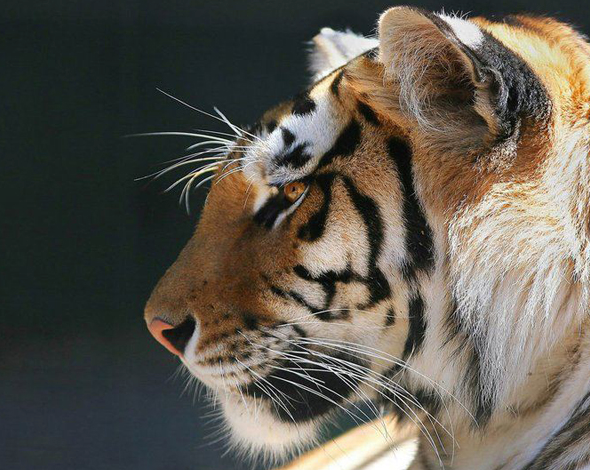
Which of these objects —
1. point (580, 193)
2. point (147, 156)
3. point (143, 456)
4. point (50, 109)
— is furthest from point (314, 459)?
point (50, 109)

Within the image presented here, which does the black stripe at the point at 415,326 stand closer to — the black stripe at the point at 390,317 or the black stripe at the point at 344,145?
the black stripe at the point at 390,317

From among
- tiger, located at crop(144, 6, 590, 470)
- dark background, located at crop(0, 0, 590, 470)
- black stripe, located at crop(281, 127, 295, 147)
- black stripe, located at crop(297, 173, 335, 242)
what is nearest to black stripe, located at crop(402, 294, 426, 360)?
tiger, located at crop(144, 6, 590, 470)

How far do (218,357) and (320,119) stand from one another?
35 centimetres

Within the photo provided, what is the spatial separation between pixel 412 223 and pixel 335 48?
0.51 m

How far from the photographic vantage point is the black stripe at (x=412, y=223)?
1.08 meters

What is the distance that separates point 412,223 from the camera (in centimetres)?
108

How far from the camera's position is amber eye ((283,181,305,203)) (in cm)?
113

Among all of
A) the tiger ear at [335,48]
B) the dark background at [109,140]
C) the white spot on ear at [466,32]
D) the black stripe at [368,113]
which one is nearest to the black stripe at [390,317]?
the black stripe at [368,113]

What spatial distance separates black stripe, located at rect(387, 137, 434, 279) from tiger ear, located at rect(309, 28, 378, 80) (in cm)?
39

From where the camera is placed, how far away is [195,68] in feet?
8.85

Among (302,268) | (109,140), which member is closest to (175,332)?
(302,268)

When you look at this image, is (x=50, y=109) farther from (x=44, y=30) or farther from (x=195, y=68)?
(x=195, y=68)

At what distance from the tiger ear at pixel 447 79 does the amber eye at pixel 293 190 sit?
147mm

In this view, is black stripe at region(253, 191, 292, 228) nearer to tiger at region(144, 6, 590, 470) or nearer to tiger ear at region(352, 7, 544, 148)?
tiger at region(144, 6, 590, 470)
